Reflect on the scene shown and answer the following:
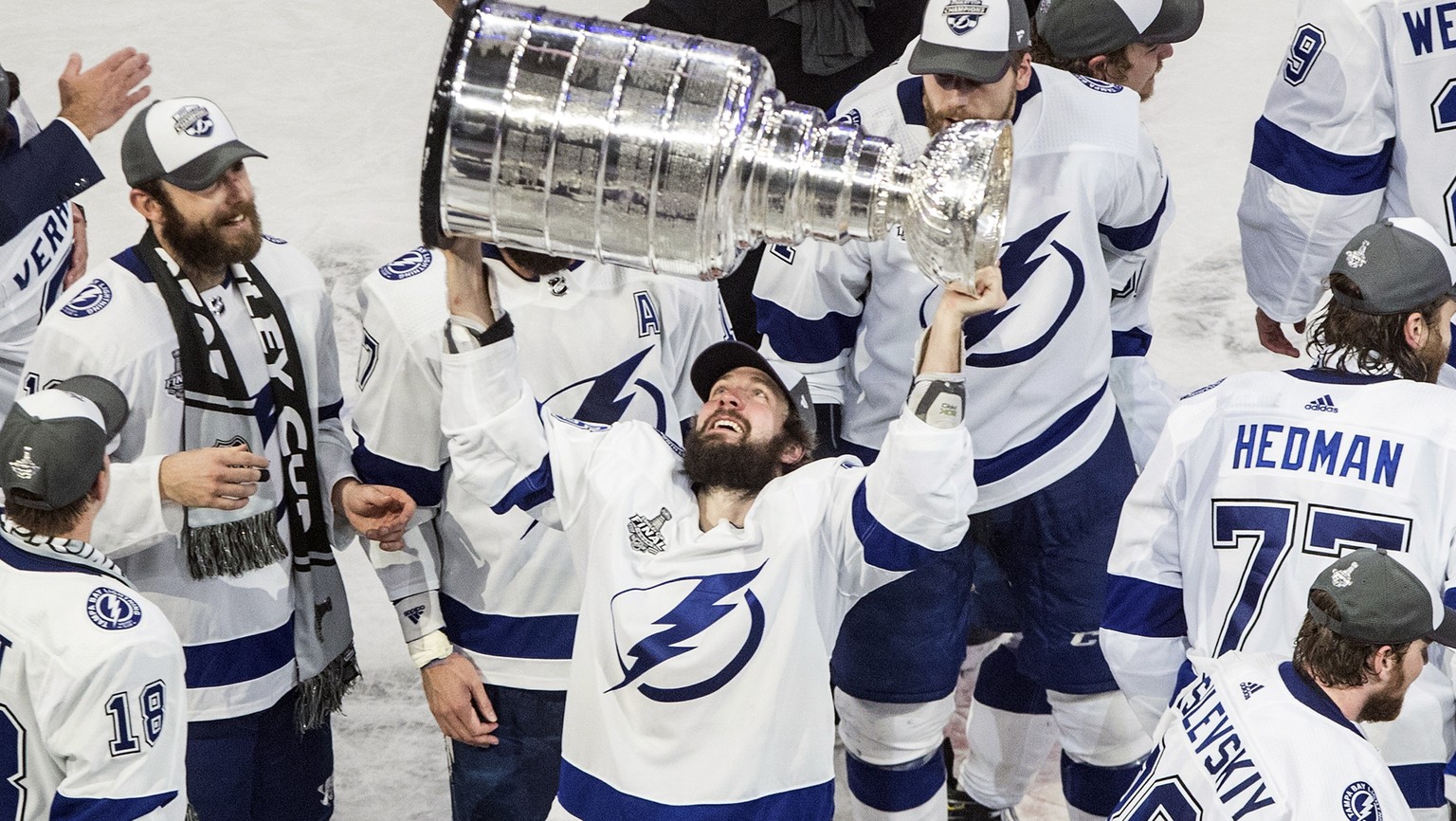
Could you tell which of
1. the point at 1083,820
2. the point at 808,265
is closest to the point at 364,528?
the point at 808,265

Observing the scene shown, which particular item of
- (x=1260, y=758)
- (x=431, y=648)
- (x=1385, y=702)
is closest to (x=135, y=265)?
(x=431, y=648)

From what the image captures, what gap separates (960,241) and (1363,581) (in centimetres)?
98

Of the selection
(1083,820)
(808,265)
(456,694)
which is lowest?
(1083,820)

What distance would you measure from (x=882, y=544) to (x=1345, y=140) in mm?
1591

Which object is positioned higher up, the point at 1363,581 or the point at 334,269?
the point at 1363,581

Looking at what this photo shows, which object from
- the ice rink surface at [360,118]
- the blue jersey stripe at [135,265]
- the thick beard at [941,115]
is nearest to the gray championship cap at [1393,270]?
→ the thick beard at [941,115]

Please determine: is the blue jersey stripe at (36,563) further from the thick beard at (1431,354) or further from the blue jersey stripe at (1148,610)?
the thick beard at (1431,354)

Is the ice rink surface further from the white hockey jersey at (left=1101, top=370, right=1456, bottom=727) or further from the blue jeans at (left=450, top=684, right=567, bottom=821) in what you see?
the white hockey jersey at (left=1101, top=370, right=1456, bottom=727)

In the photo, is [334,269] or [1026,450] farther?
[334,269]

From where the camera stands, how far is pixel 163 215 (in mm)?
3438

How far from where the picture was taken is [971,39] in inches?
130

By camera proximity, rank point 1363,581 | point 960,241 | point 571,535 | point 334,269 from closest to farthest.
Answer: point 960,241 → point 1363,581 → point 571,535 → point 334,269

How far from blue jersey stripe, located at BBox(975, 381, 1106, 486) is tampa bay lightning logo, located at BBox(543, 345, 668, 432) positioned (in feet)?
2.15

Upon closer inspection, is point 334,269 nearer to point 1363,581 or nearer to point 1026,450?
point 1026,450
